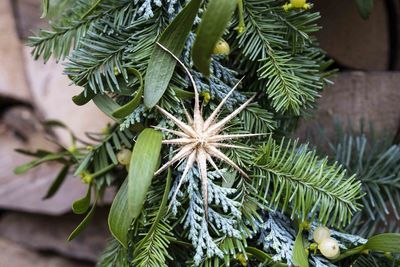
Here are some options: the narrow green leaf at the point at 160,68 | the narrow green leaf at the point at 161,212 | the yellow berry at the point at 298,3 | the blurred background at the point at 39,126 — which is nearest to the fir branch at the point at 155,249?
the narrow green leaf at the point at 161,212

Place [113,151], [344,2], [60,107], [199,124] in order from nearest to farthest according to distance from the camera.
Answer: [199,124] < [113,151] < [344,2] < [60,107]

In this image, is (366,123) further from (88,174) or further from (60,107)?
(60,107)

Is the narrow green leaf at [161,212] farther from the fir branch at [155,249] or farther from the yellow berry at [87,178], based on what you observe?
the yellow berry at [87,178]

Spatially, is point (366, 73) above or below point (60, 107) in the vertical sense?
above

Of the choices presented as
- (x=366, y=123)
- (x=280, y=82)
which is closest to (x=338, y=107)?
(x=366, y=123)

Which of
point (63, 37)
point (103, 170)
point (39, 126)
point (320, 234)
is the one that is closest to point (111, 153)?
point (103, 170)

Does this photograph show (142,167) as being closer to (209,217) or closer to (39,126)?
(209,217)
